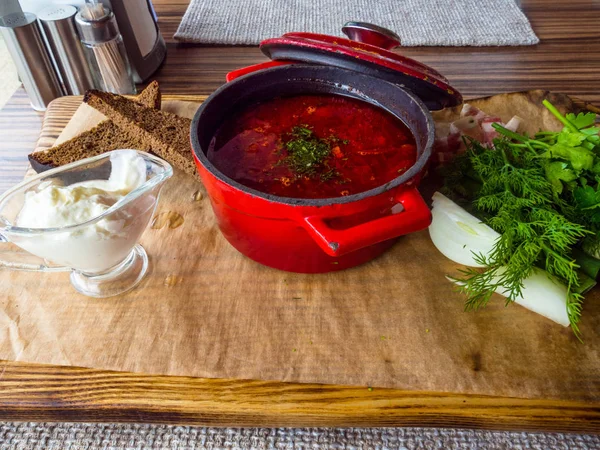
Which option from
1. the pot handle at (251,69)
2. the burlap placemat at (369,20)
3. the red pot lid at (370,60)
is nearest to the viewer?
the red pot lid at (370,60)

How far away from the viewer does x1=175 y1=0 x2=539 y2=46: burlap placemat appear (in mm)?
2449

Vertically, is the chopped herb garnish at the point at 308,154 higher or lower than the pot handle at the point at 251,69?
lower

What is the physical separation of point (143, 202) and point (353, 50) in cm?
60

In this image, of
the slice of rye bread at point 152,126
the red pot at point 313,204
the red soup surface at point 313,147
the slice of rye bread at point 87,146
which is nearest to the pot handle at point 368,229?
the red pot at point 313,204

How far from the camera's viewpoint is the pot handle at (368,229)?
1.03 m

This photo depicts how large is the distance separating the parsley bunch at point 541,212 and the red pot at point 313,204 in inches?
7.7

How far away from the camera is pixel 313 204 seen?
1046 mm

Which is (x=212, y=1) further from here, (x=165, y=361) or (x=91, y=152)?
(x=165, y=361)

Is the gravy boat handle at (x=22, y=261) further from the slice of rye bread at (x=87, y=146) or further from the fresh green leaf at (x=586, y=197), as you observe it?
the fresh green leaf at (x=586, y=197)

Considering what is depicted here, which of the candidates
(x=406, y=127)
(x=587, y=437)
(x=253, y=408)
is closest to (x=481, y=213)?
(x=406, y=127)

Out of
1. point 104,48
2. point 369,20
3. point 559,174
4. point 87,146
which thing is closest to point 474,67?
point 369,20

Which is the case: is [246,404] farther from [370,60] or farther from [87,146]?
[87,146]

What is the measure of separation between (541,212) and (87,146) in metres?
1.26

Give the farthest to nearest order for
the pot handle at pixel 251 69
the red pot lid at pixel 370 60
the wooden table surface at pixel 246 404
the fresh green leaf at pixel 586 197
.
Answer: the pot handle at pixel 251 69 → the red pot lid at pixel 370 60 → the fresh green leaf at pixel 586 197 → the wooden table surface at pixel 246 404
